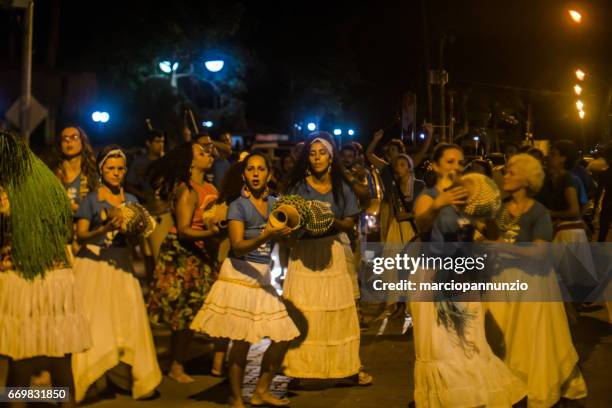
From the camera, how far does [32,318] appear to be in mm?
5988

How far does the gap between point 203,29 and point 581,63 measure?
14660 mm

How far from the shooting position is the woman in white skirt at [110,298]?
7230 millimetres

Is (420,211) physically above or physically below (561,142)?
below

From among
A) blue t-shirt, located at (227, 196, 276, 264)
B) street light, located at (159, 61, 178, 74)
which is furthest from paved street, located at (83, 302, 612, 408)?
street light, located at (159, 61, 178, 74)

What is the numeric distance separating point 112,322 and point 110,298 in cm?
18

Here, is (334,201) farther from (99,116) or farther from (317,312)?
(99,116)

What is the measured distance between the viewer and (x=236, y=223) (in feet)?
23.2

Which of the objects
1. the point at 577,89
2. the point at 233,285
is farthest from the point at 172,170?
the point at 577,89

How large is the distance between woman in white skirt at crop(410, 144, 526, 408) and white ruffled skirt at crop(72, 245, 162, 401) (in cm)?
216

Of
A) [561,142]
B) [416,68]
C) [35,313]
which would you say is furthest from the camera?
[416,68]

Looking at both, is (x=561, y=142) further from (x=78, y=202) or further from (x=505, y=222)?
(x=78, y=202)

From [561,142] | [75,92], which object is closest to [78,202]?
[561,142]

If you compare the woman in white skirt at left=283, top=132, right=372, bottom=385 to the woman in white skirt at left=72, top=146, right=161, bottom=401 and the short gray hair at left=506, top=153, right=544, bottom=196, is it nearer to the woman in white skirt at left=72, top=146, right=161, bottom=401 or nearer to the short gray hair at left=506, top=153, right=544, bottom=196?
the woman in white skirt at left=72, top=146, right=161, bottom=401

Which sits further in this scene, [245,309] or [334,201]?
[334,201]
